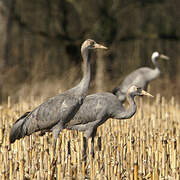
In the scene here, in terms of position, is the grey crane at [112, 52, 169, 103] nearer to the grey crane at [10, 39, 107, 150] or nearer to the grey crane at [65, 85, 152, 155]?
the grey crane at [65, 85, 152, 155]

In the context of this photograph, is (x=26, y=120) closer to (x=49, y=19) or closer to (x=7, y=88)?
(x=7, y=88)

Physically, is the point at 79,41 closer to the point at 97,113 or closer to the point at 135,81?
the point at 135,81

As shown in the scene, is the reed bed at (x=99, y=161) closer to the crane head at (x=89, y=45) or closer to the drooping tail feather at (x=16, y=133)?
the drooping tail feather at (x=16, y=133)

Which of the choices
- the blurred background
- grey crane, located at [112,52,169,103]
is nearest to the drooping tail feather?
grey crane, located at [112,52,169,103]

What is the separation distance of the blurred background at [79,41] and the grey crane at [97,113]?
4715mm

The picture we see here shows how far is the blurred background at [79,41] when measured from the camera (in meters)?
12.2

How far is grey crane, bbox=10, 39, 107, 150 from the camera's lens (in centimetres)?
587

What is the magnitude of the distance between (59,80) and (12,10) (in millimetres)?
2500

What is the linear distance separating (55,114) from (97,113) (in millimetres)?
639

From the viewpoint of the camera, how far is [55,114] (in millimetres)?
5969

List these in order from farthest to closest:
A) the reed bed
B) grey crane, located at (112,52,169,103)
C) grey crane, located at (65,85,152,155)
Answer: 1. grey crane, located at (112,52,169,103)
2. grey crane, located at (65,85,152,155)
3. the reed bed

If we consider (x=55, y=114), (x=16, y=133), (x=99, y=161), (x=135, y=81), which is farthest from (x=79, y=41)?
(x=99, y=161)

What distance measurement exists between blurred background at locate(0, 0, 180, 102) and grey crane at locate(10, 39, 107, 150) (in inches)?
202

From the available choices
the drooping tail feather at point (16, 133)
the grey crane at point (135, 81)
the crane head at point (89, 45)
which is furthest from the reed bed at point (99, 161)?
the grey crane at point (135, 81)
